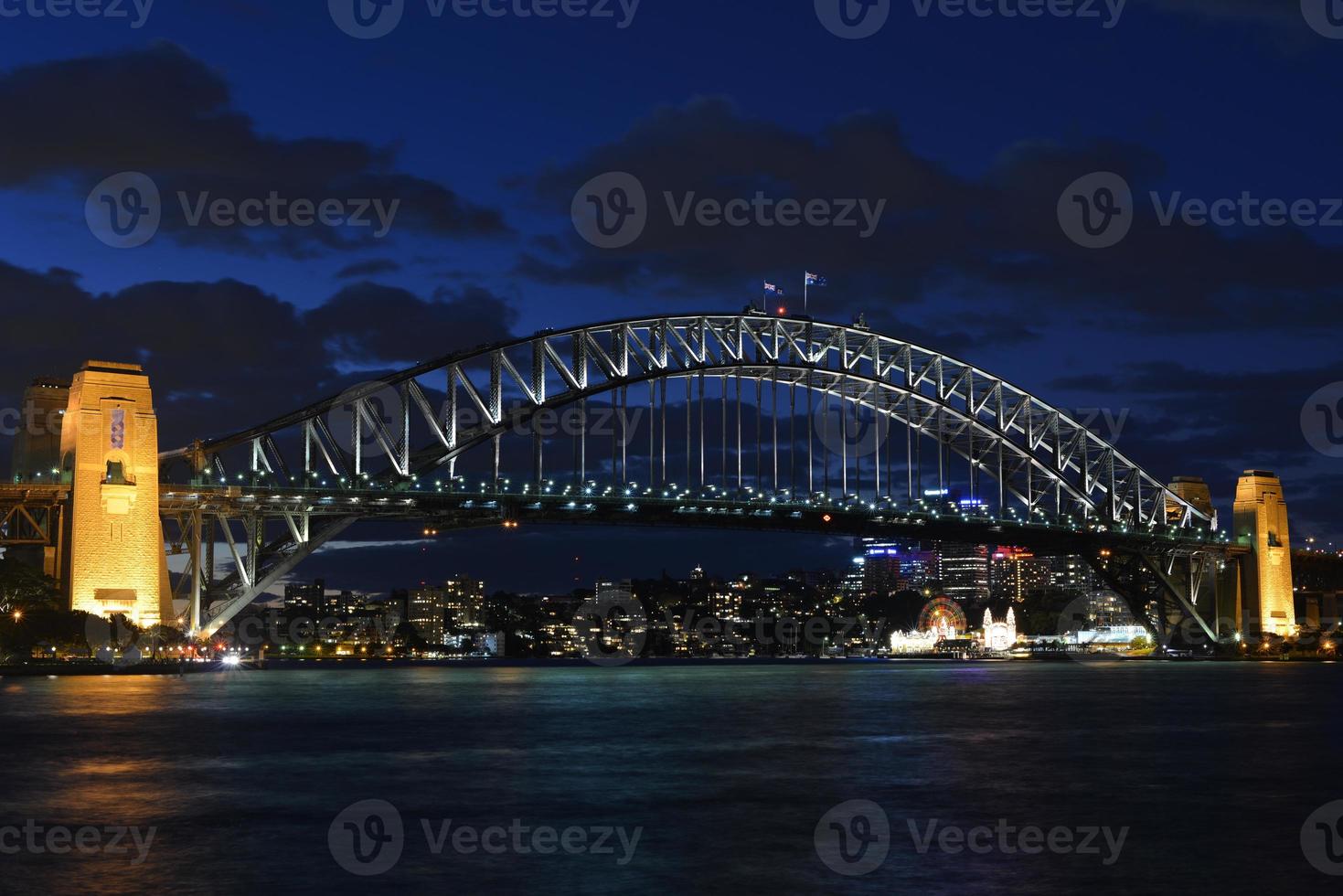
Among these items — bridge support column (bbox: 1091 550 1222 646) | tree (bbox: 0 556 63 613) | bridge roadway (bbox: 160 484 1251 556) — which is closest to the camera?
tree (bbox: 0 556 63 613)

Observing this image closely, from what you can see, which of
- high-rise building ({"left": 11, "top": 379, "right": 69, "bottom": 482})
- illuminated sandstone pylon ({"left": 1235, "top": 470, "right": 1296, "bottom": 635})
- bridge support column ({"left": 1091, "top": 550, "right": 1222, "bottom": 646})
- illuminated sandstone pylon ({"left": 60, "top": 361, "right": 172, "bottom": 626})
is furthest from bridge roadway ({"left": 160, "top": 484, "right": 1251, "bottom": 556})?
illuminated sandstone pylon ({"left": 1235, "top": 470, "right": 1296, "bottom": 635})

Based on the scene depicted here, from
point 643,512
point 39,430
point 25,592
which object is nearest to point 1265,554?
point 643,512

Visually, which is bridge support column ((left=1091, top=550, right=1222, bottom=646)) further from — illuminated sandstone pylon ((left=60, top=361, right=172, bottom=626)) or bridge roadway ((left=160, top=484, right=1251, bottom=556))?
illuminated sandstone pylon ((left=60, top=361, right=172, bottom=626))

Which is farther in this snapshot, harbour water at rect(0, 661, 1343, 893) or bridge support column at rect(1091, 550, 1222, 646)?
bridge support column at rect(1091, 550, 1222, 646)

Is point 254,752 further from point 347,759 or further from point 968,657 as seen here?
point 968,657

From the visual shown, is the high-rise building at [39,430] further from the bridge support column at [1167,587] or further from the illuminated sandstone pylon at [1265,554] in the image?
the illuminated sandstone pylon at [1265,554]

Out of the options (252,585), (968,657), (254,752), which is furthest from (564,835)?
(968,657)
